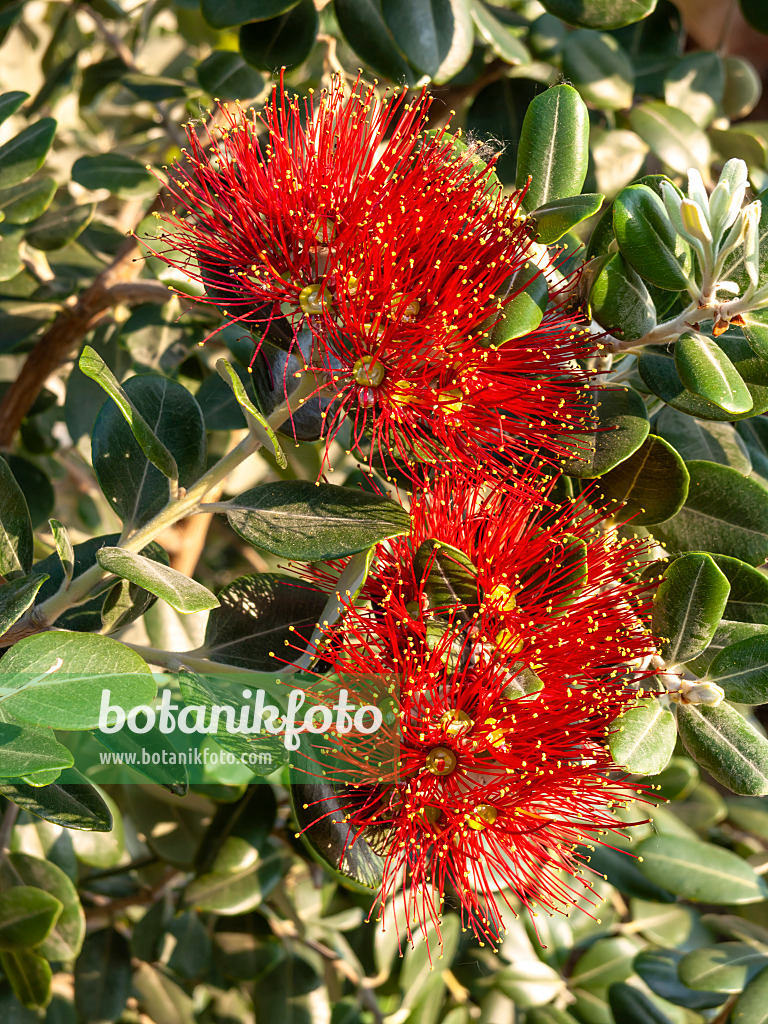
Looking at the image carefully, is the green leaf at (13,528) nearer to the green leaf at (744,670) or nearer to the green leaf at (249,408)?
the green leaf at (249,408)

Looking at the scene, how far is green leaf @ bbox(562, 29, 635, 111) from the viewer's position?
1.11 metres

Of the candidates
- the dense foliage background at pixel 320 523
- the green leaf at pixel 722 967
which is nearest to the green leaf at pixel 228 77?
the dense foliage background at pixel 320 523

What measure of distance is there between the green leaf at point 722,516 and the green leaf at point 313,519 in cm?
28

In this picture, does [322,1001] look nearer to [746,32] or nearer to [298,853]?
[298,853]

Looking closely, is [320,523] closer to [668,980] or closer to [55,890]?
[55,890]

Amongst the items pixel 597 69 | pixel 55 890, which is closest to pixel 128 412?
pixel 55 890

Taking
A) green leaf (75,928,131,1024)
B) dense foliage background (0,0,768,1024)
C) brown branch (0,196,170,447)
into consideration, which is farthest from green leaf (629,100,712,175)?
green leaf (75,928,131,1024)

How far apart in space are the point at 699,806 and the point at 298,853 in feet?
2.57

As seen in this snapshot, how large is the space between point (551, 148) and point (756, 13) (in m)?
0.74

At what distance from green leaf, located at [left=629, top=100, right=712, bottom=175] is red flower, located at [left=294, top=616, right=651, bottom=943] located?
835mm

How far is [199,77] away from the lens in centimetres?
117

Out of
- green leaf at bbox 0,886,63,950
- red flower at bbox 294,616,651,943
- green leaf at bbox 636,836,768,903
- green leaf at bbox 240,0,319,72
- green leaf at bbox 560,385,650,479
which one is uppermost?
green leaf at bbox 240,0,319,72

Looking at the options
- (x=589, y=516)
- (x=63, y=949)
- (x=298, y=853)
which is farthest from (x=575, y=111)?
(x=63, y=949)

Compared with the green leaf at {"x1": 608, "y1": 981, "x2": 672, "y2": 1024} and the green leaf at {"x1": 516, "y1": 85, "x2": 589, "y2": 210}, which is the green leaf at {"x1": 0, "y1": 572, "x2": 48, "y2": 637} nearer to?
the green leaf at {"x1": 516, "y1": 85, "x2": 589, "y2": 210}
